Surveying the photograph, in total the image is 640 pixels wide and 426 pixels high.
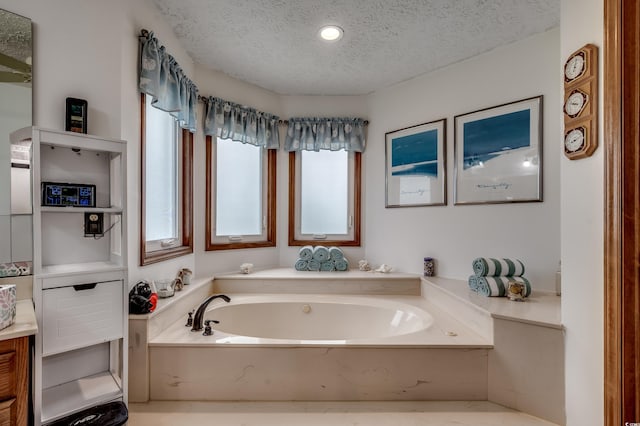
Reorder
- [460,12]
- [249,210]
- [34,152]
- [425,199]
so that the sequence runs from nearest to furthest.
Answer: [34,152]
[460,12]
[425,199]
[249,210]

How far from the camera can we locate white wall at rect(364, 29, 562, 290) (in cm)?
209

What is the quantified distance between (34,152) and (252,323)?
1.75 metres

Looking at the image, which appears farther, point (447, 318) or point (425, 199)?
point (425, 199)

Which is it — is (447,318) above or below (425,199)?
below

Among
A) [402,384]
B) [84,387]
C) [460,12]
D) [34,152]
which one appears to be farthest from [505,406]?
[34,152]

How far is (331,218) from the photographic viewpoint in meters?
3.15

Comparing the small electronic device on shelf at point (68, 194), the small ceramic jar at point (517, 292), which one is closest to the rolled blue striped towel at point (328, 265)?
the small ceramic jar at point (517, 292)

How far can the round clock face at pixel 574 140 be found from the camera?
1281mm

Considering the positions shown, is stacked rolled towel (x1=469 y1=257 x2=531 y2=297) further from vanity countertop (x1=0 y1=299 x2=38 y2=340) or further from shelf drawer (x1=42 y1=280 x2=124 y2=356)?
vanity countertop (x1=0 y1=299 x2=38 y2=340)

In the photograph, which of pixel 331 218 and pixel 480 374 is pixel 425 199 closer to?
pixel 331 218

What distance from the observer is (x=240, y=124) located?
2.78m

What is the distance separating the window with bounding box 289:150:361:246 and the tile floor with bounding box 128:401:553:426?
5.54 ft

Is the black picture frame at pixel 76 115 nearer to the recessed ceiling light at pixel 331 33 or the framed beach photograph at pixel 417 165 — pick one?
the recessed ceiling light at pixel 331 33

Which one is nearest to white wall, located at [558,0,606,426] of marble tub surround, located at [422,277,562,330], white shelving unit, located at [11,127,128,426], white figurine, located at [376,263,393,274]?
marble tub surround, located at [422,277,562,330]
